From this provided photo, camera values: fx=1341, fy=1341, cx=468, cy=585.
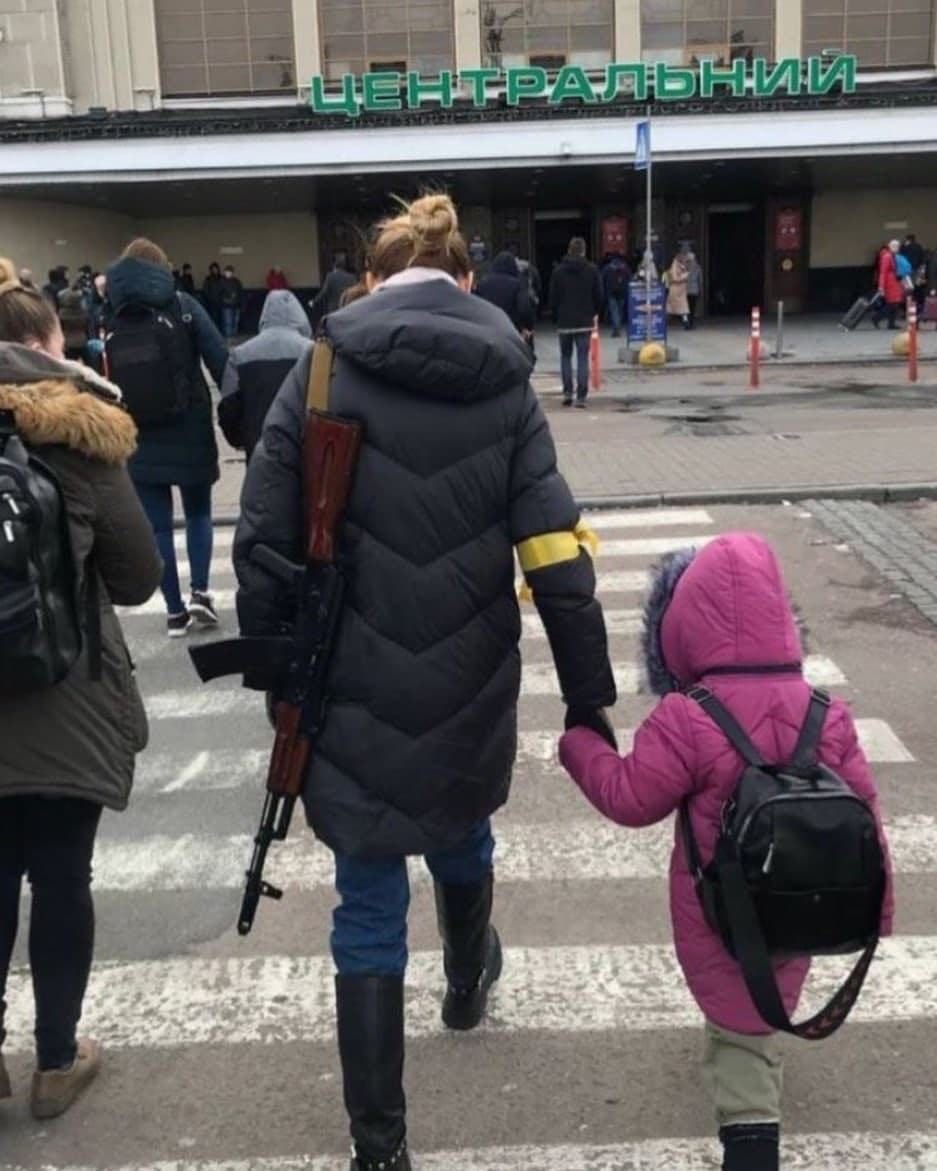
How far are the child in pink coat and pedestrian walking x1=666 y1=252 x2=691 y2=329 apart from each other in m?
27.3

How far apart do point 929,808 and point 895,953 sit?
113cm

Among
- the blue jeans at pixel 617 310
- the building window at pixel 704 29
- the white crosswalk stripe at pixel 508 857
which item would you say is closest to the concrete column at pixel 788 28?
the building window at pixel 704 29

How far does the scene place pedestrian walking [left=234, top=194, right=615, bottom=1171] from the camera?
2.71 m

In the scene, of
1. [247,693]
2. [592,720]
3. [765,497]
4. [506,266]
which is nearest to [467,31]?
[506,266]

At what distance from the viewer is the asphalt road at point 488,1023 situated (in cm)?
309

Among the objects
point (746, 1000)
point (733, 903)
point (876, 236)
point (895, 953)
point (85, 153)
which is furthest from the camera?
point (876, 236)

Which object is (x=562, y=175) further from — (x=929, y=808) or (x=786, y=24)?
(x=929, y=808)

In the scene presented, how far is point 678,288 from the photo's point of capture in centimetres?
2995

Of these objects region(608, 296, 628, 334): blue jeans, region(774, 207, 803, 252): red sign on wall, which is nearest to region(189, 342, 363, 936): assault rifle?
region(608, 296, 628, 334): blue jeans

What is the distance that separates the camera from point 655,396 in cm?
1845

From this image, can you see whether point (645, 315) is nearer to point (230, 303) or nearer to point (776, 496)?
point (230, 303)

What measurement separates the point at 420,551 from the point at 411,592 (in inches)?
3.4

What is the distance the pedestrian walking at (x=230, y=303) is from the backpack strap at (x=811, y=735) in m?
30.8

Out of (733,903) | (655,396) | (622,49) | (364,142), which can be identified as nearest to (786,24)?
(622,49)
